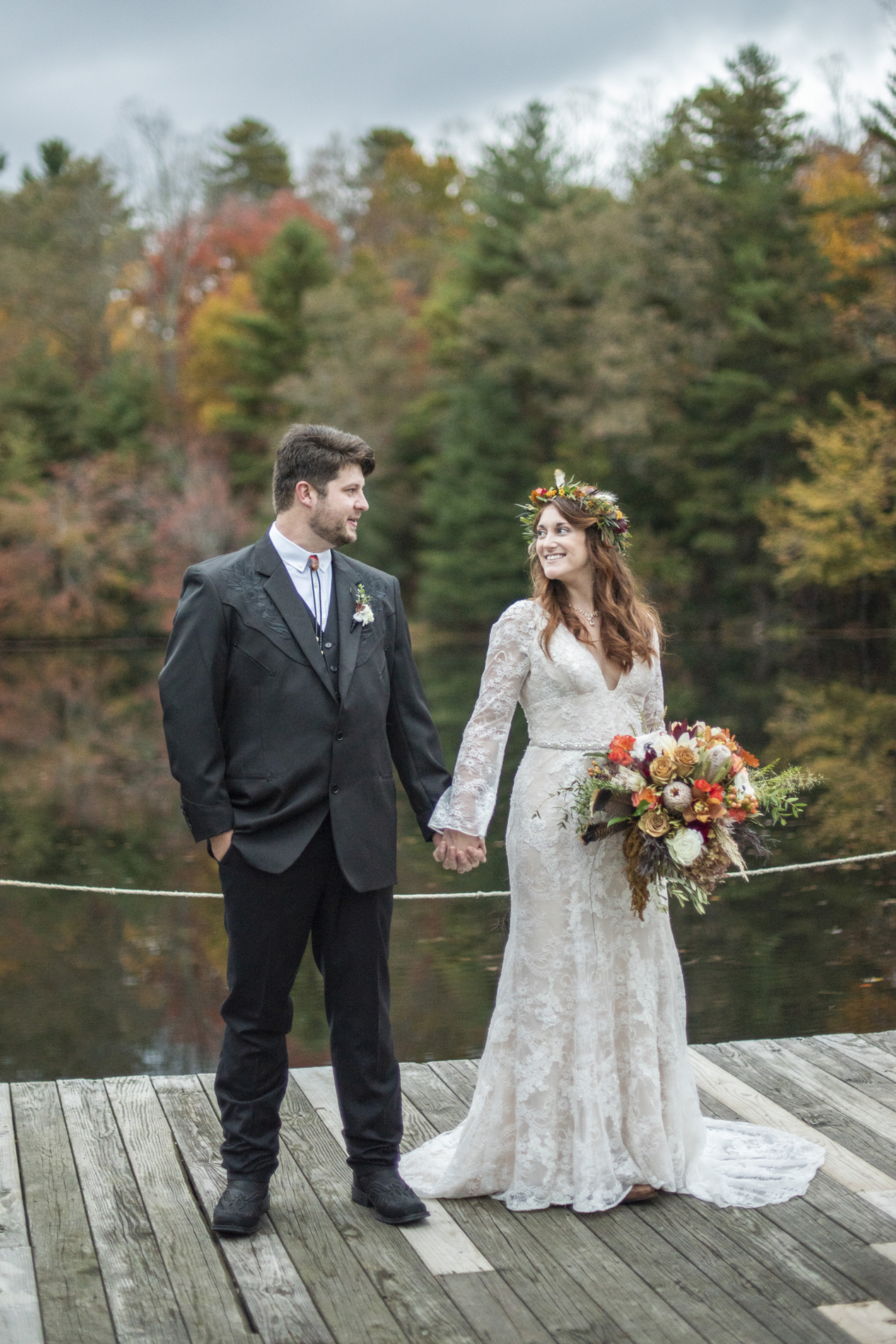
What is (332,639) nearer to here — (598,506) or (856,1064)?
(598,506)

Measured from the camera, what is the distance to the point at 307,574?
138 inches

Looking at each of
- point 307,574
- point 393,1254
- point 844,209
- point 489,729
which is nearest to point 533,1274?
point 393,1254

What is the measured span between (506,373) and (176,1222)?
112ft

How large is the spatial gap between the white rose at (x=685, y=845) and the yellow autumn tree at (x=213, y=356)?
40.5 meters

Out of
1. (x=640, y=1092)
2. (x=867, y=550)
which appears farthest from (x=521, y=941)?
(x=867, y=550)

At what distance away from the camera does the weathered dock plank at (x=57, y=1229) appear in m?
2.87

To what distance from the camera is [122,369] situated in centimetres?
4188

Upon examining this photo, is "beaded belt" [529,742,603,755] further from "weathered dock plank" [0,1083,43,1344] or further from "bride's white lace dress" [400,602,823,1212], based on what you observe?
"weathered dock plank" [0,1083,43,1344]

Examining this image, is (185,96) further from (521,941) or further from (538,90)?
(521,941)

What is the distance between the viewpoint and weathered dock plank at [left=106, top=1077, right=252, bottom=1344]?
9.41ft

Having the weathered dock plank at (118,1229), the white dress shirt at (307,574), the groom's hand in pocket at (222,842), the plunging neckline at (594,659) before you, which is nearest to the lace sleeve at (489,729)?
the plunging neckline at (594,659)

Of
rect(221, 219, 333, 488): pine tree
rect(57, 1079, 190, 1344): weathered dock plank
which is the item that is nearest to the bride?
rect(57, 1079, 190, 1344): weathered dock plank

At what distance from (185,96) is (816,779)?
50.1 metres

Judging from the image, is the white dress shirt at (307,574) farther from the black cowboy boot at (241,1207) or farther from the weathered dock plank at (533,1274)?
the weathered dock plank at (533,1274)
